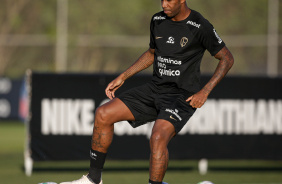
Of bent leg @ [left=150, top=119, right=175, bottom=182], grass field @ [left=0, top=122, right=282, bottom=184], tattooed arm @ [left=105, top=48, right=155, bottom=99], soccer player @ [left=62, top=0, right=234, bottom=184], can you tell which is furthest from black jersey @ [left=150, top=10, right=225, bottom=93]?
→ grass field @ [left=0, top=122, right=282, bottom=184]

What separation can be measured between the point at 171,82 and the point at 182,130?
4095mm

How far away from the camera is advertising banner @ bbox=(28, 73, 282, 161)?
1084cm

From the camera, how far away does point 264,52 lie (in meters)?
29.3

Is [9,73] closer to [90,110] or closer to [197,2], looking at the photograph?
[197,2]

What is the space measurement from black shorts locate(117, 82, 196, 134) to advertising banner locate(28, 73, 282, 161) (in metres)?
3.72

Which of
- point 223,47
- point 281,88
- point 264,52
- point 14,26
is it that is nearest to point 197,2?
point 264,52

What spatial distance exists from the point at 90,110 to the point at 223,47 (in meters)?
4.33

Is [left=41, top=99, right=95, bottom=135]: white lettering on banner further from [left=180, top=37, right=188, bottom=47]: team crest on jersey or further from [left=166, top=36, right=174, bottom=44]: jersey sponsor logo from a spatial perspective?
[left=180, top=37, right=188, bottom=47]: team crest on jersey

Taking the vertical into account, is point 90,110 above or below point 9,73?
below

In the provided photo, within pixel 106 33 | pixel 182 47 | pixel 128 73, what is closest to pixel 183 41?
pixel 182 47

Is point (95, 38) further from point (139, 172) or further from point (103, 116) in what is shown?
point (103, 116)

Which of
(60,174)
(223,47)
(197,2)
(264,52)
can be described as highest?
(197,2)

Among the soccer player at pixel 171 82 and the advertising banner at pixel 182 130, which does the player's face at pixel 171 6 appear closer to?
the soccer player at pixel 171 82

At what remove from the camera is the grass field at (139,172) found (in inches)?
407
